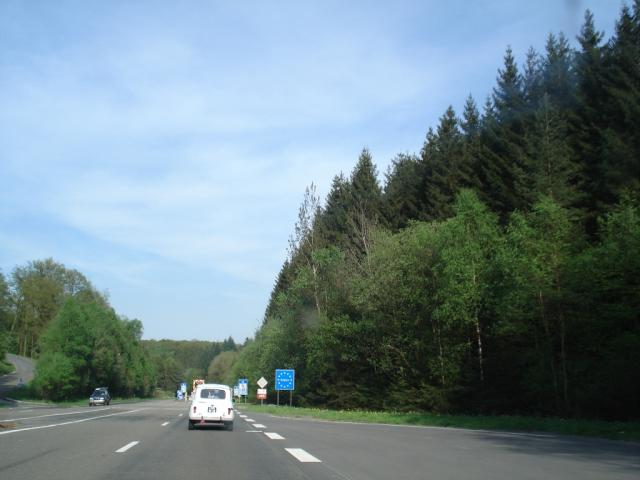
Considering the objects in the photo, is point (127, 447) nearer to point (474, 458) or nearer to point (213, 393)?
point (213, 393)

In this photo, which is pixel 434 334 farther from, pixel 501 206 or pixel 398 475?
pixel 398 475

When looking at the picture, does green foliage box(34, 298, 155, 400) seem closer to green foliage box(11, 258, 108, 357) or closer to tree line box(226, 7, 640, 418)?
green foliage box(11, 258, 108, 357)

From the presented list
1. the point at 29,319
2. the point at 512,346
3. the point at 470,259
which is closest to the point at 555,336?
the point at 512,346

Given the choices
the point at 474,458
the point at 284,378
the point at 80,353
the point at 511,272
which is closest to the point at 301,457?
the point at 474,458

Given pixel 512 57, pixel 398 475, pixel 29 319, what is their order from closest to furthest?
pixel 398 475 → pixel 512 57 → pixel 29 319

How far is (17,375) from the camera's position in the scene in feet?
310

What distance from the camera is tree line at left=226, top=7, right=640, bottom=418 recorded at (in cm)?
3167

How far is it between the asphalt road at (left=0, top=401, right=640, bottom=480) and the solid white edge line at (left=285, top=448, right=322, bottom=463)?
23mm

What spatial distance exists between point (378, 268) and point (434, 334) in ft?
20.5

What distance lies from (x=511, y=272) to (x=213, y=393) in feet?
67.3

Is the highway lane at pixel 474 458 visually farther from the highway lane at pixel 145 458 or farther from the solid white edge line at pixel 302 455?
the highway lane at pixel 145 458

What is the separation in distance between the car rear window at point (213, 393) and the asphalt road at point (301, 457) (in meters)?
3.13

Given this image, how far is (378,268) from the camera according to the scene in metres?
42.9

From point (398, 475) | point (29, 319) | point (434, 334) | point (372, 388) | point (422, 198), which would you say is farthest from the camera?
point (29, 319)
